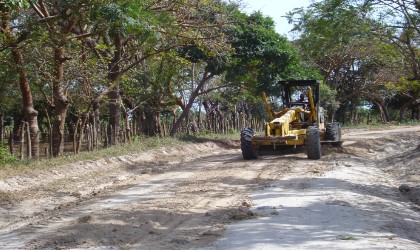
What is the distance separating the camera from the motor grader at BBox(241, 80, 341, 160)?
1655cm

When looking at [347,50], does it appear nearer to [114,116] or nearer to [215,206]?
[114,116]

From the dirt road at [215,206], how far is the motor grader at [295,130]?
0.76 metres

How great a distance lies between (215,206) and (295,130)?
8.88m

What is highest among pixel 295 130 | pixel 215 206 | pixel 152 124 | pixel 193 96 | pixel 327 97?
pixel 327 97

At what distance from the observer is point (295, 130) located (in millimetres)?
17578

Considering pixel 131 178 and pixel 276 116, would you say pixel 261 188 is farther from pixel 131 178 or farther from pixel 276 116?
pixel 276 116

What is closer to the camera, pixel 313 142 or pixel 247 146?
pixel 313 142

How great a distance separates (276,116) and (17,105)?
718 inches

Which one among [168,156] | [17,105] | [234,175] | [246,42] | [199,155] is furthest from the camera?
[17,105]

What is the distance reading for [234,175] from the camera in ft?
43.8

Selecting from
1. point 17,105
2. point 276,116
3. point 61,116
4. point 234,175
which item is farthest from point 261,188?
point 17,105

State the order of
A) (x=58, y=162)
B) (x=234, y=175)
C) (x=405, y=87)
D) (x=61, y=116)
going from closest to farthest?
(x=234, y=175) < (x=58, y=162) < (x=61, y=116) < (x=405, y=87)

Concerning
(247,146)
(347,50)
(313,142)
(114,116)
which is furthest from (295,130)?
(347,50)

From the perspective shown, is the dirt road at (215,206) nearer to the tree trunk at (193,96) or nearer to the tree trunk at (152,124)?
the tree trunk at (193,96)
